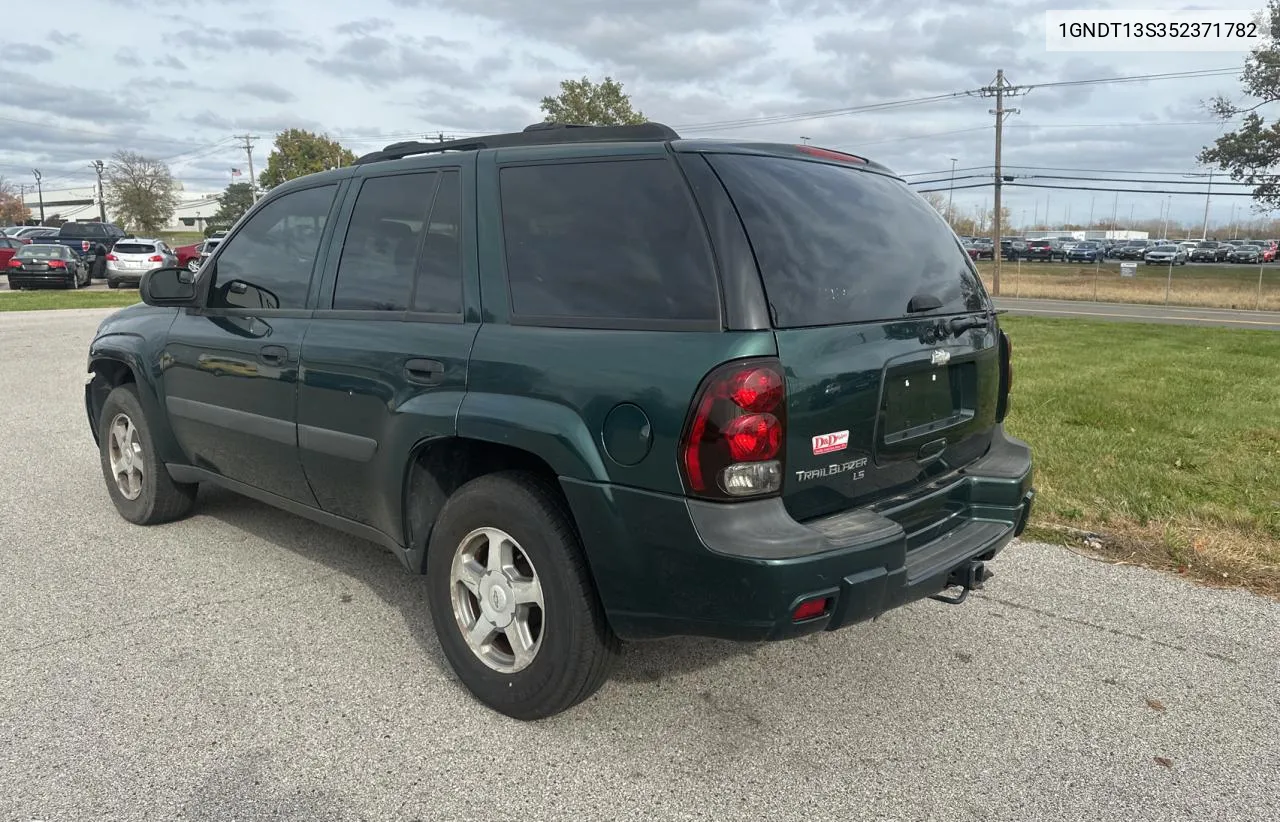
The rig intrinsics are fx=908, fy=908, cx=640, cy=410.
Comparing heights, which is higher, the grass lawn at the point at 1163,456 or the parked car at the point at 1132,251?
the parked car at the point at 1132,251

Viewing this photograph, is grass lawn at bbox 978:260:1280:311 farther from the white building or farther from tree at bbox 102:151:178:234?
the white building

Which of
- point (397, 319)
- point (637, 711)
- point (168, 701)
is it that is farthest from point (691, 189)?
point (168, 701)

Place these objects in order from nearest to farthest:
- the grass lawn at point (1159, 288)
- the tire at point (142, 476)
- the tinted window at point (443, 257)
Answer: the tinted window at point (443, 257), the tire at point (142, 476), the grass lawn at point (1159, 288)

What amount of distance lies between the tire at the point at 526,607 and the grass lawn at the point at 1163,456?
10.3 feet

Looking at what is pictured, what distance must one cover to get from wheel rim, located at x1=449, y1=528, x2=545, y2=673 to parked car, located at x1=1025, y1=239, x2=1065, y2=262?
77874 mm

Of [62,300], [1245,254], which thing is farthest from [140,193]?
[1245,254]

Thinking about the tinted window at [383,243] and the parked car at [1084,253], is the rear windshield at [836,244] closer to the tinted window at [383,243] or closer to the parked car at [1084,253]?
the tinted window at [383,243]

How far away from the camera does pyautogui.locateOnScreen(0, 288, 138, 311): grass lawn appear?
19766 mm

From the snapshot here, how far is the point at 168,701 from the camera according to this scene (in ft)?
10.2

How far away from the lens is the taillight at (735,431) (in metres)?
2.45

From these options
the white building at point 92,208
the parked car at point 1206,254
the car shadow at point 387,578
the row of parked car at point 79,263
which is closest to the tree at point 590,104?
the row of parked car at point 79,263

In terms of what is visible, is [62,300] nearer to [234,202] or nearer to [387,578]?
[387,578]

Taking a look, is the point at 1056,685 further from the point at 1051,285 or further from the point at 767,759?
the point at 1051,285

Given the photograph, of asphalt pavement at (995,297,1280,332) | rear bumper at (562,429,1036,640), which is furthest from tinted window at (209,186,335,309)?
asphalt pavement at (995,297,1280,332)
